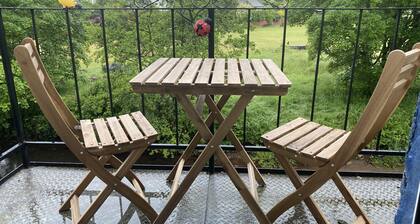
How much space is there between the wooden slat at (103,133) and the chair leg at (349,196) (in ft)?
4.31

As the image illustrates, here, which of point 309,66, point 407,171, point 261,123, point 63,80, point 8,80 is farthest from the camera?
point 309,66

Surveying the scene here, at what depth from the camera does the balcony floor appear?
92.0 inches

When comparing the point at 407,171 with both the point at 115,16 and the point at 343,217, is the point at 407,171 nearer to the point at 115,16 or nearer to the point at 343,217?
the point at 343,217

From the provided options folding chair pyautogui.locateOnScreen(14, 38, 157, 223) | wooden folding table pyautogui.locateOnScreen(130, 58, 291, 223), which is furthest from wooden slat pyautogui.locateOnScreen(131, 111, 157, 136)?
wooden folding table pyautogui.locateOnScreen(130, 58, 291, 223)

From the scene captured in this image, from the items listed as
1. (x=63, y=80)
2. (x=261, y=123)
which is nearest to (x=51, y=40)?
(x=63, y=80)

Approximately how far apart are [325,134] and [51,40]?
20.5 ft

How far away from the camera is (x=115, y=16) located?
20.9ft

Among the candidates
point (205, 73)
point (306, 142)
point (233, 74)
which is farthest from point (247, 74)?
point (306, 142)

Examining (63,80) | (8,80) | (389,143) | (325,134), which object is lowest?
(389,143)

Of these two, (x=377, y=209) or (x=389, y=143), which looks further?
(x=389, y=143)

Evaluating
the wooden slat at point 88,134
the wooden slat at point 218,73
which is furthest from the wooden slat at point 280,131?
the wooden slat at point 88,134

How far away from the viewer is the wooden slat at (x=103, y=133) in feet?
6.72

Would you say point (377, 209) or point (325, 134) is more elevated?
point (325, 134)

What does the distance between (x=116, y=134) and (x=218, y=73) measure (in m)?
0.69
